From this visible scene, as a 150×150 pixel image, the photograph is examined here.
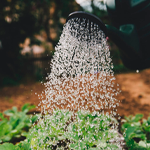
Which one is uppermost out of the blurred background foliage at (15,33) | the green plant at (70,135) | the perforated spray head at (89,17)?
the blurred background foliage at (15,33)

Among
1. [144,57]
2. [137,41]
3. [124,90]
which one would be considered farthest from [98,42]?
[124,90]

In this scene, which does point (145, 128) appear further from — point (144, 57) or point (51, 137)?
point (51, 137)

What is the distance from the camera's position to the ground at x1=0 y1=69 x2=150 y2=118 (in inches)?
133

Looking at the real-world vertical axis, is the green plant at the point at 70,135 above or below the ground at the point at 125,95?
below

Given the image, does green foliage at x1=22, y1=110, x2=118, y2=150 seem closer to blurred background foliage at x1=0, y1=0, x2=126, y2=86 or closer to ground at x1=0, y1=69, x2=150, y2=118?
ground at x1=0, y1=69, x2=150, y2=118

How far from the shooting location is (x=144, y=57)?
5.20 feet

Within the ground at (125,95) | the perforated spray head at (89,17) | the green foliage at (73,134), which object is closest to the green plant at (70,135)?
the green foliage at (73,134)

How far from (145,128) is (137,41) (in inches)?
42.0

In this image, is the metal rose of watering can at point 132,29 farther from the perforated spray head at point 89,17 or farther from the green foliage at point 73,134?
the green foliage at point 73,134

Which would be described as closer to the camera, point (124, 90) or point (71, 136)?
point (71, 136)

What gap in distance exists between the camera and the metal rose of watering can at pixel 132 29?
1.44 m

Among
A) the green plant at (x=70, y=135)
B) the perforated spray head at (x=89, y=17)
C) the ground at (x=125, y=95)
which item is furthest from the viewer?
the ground at (x=125, y=95)

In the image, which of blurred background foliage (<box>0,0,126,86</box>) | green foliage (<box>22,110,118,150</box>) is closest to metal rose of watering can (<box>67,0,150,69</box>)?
green foliage (<box>22,110,118,150</box>)

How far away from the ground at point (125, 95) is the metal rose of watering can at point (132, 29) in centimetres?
162
